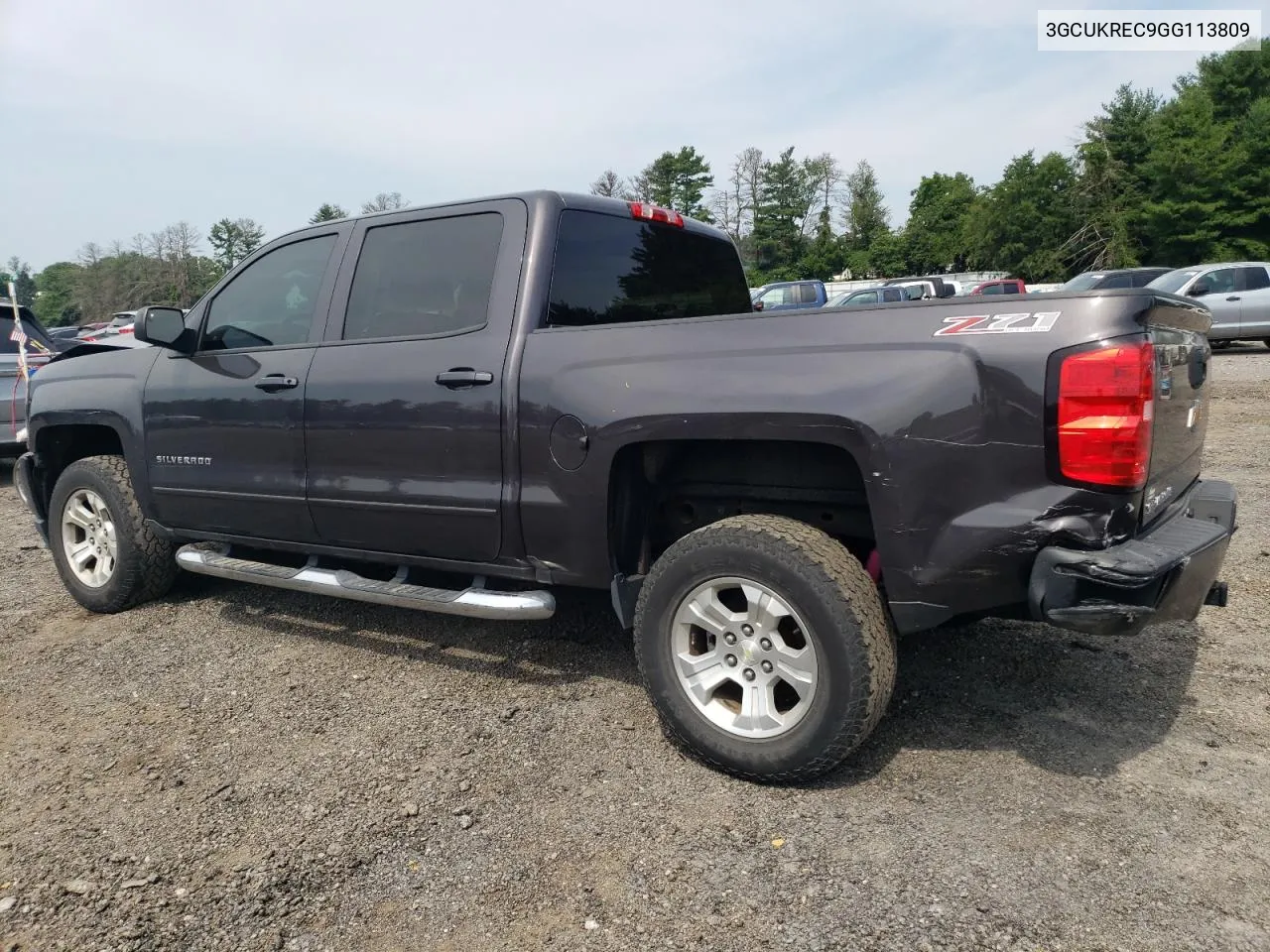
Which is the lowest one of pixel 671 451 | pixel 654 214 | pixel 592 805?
pixel 592 805

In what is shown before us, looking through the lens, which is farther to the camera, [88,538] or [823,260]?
[823,260]

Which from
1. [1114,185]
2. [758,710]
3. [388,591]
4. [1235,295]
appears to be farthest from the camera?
[1114,185]

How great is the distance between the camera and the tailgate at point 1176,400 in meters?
2.54

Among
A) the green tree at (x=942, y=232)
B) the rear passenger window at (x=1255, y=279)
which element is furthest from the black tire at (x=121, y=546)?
the green tree at (x=942, y=232)

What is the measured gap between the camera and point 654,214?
413cm

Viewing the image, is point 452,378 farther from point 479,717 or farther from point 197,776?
point 197,776

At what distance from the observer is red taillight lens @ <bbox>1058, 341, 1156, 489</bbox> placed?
7.75 feet

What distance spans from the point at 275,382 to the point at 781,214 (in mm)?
85838

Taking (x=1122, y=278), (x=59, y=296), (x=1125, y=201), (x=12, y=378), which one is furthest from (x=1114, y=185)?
(x=59, y=296)

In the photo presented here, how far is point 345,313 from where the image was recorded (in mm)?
3945

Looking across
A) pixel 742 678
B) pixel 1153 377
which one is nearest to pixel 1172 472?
pixel 1153 377

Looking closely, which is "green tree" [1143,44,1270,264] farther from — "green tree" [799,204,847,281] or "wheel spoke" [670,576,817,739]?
"wheel spoke" [670,576,817,739]

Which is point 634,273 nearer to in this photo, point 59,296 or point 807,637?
point 807,637

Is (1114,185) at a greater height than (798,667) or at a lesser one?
greater
